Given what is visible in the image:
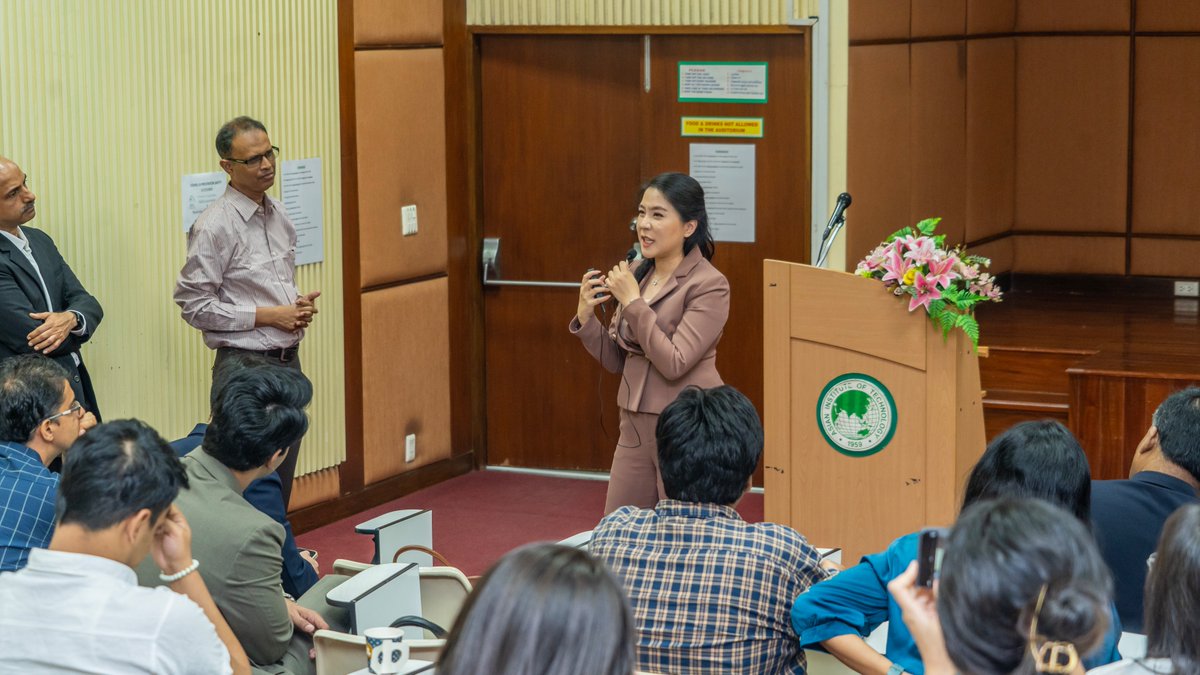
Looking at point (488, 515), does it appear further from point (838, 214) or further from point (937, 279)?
point (937, 279)

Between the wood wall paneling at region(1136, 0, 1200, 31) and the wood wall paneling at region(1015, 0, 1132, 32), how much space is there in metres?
0.09

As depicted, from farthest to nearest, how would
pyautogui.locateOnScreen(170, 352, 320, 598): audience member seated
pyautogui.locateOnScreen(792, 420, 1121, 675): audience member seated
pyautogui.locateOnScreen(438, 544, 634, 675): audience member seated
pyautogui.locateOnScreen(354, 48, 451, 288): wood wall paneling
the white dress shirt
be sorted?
1. pyautogui.locateOnScreen(354, 48, 451, 288): wood wall paneling
2. pyautogui.locateOnScreen(170, 352, 320, 598): audience member seated
3. pyautogui.locateOnScreen(792, 420, 1121, 675): audience member seated
4. the white dress shirt
5. pyautogui.locateOnScreen(438, 544, 634, 675): audience member seated

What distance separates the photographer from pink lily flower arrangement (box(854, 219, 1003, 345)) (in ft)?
14.4

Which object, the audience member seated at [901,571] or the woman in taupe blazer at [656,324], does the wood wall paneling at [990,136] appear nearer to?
the woman in taupe blazer at [656,324]

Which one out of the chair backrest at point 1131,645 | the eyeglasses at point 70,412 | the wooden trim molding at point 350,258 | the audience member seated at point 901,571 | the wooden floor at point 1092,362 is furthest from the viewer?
the wooden trim molding at point 350,258

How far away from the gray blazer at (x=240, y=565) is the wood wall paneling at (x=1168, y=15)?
6687 millimetres

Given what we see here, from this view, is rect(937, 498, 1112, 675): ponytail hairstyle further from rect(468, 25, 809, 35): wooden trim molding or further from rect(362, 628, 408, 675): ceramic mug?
rect(468, 25, 809, 35): wooden trim molding

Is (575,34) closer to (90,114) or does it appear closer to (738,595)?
(90,114)

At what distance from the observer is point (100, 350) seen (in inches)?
201

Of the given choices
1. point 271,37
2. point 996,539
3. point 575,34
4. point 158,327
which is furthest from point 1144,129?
point 996,539

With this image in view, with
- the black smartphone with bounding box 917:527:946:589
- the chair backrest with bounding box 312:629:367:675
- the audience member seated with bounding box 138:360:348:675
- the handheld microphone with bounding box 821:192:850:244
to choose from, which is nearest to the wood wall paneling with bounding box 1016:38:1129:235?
the handheld microphone with bounding box 821:192:850:244

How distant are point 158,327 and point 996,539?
409 cm

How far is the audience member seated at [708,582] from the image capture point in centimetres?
273

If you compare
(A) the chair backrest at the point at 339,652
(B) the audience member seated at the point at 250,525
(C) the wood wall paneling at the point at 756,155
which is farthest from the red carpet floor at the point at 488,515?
(A) the chair backrest at the point at 339,652
